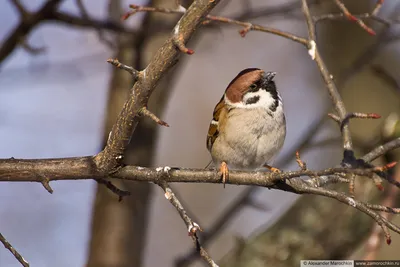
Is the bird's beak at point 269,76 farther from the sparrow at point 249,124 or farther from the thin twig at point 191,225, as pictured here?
the thin twig at point 191,225

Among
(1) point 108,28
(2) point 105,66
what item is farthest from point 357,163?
(2) point 105,66

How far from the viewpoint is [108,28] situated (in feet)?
14.2

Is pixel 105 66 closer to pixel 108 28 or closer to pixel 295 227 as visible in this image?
pixel 108 28

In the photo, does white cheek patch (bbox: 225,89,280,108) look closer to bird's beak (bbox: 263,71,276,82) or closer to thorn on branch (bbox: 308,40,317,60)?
bird's beak (bbox: 263,71,276,82)

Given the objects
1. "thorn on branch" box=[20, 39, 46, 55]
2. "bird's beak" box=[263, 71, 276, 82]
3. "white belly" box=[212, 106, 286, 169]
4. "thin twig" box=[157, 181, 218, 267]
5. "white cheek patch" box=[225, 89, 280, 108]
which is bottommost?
"thin twig" box=[157, 181, 218, 267]

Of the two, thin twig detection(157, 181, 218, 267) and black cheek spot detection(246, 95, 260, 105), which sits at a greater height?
black cheek spot detection(246, 95, 260, 105)

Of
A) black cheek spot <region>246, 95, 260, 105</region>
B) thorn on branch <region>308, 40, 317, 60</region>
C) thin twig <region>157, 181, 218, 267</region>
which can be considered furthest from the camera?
black cheek spot <region>246, 95, 260, 105</region>

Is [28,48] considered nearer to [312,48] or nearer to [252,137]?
[252,137]

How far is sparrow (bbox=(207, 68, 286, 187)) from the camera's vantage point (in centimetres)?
382

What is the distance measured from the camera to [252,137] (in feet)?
12.6

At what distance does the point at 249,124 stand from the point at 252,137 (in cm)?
8

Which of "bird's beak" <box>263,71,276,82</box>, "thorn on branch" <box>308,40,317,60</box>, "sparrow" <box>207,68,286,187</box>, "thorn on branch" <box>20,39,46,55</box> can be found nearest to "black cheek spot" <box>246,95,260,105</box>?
"sparrow" <box>207,68,286,187</box>

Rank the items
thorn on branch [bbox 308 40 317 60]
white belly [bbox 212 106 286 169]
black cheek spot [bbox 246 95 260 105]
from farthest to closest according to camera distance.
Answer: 1. black cheek spot [bbox 246 95 260 105]
2. white belly [bbox 212 106 286 169]
3. thorn on branch [bbox 308 40 317 60]

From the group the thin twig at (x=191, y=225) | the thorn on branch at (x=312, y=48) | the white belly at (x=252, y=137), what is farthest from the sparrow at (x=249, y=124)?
the thin twig at (x=191, y=225)
